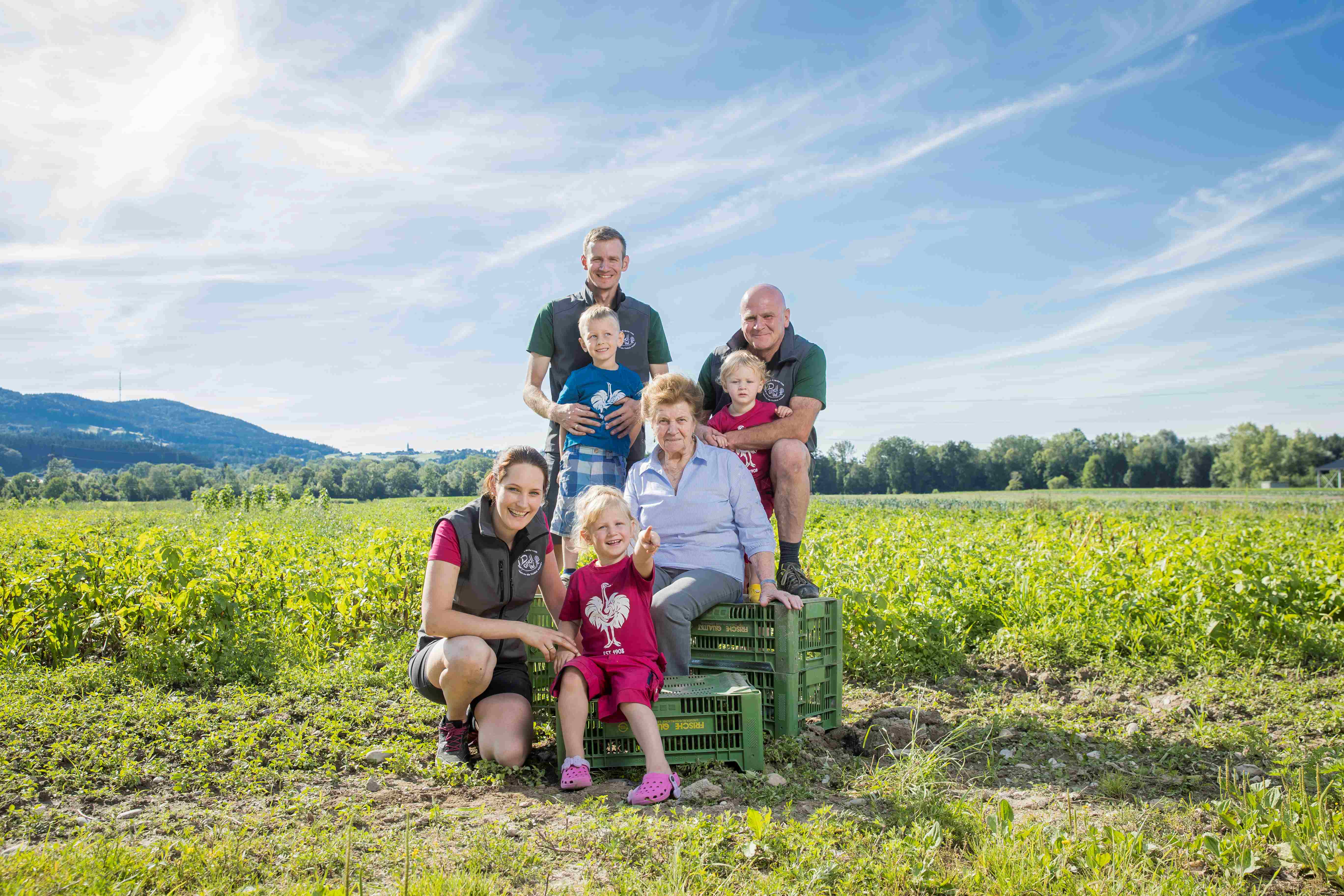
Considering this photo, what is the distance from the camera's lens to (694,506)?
13.6 ft

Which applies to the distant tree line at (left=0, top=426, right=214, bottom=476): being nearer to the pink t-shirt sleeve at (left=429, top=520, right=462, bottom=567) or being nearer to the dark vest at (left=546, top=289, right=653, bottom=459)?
the dark vest at (left=546, top=289, right=653, bottom=459)

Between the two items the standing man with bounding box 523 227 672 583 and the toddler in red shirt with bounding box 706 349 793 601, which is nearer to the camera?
the toddler in red shirt with bounding box 706 349 793 601

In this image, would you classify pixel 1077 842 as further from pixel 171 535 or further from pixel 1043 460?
pixel 1043 460

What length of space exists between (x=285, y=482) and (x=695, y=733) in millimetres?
80102

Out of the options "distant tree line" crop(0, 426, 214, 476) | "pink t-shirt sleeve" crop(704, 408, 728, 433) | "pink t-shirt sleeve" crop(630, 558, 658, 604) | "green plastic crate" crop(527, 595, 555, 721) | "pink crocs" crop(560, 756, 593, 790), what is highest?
"distant tree line" crop(0, 426, 214, 476)

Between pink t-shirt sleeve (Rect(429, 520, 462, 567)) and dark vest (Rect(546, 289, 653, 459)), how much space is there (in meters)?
1.44

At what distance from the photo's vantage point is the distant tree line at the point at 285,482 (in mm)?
74062

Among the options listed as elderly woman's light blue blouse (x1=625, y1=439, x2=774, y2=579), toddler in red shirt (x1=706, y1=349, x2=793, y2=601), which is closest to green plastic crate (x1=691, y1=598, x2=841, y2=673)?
elderly woman's light blue blouse (x1=625, y1=439, x2=774, y2=579)

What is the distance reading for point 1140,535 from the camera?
9078 mm

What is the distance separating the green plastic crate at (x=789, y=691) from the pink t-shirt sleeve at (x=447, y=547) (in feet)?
4.22

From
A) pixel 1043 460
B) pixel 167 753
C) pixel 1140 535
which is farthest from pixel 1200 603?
pixel 1043 460

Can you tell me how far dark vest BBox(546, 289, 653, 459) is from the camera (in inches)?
199

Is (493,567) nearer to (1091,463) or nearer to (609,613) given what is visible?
(609,613)

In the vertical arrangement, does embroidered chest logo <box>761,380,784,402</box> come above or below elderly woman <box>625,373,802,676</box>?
above
